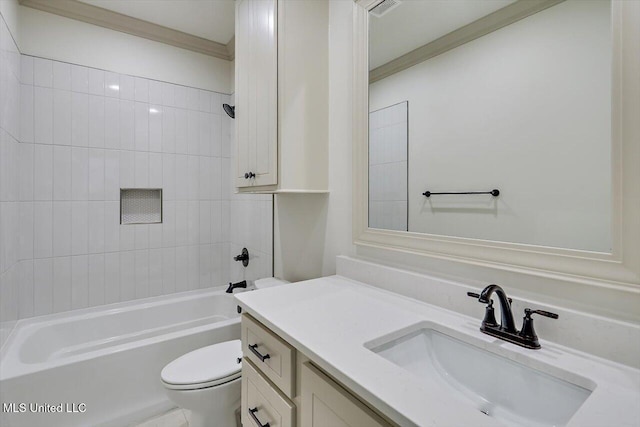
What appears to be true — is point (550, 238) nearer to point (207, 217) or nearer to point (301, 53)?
point (301, 53)

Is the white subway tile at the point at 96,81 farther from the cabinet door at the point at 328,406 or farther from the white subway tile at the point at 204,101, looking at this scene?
the cabinet door at the point at 328,406

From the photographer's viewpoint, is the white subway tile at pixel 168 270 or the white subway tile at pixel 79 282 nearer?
the white subway tile at pixel 79 282

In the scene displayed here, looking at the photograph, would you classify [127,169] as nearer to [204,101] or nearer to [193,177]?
[193,177]

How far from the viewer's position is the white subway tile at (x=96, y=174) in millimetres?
2252

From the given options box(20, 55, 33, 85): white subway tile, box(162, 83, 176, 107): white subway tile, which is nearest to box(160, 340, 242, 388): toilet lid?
box(162, 83, 176, 107): white subway tile

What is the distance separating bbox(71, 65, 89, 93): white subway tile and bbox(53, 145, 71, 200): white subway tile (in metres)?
0.44

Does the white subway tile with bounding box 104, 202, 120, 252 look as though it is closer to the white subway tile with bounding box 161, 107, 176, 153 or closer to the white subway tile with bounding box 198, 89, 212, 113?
the white subway tile with bounding box 161, 107, 176, 153

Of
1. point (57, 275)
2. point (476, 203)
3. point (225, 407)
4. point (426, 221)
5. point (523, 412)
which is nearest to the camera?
point (523, 412)

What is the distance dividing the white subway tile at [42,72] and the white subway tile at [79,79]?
12 centimetres

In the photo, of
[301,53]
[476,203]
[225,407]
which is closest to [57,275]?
[225,407]

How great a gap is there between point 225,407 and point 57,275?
→ 161cm

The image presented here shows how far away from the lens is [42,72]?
2070 mm

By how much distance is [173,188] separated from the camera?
8.47 ft

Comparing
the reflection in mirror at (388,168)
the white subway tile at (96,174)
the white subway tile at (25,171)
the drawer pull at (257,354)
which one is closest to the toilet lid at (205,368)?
the drawer pull at (257,354)
